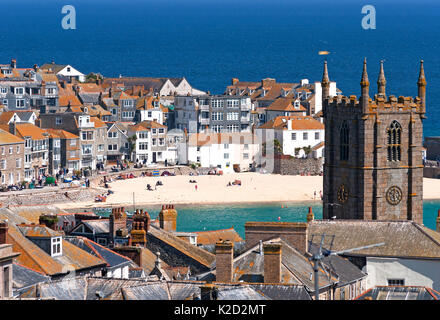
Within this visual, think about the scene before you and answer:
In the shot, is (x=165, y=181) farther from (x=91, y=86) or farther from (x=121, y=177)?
(x=91, y=86)

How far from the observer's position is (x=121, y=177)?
5192 inches

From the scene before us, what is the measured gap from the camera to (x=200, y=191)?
127m

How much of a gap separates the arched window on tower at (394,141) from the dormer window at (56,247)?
25.3 meters

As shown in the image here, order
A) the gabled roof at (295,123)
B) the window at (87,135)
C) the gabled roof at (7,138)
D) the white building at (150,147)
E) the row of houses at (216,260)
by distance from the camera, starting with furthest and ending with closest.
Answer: the gabled roof at (295,123) < the white building at (150,147) < the window at (87,135) < the gabled roof at (7,138) < the row of houses at (216,260)

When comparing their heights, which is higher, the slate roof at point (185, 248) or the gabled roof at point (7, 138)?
the gabled roof at point (7, 138)

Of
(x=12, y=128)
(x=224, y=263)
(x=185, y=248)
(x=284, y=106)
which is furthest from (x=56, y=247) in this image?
(x=284, y=106)

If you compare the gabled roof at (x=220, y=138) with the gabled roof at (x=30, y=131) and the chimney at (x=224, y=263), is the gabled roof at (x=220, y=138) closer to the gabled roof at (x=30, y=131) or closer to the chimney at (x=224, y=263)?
the gabled roof at (x=30, y=131)

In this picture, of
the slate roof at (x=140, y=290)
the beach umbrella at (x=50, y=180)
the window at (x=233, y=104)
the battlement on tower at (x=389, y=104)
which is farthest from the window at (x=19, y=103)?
the slate roof at (x=140, y=290)

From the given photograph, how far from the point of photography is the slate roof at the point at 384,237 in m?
49.8

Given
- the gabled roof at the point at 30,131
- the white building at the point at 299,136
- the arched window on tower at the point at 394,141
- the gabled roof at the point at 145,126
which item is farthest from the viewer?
the gabled roof at the point at 145,126

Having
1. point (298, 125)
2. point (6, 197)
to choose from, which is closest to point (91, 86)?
point (298, 125)

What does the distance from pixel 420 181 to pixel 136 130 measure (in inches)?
3140

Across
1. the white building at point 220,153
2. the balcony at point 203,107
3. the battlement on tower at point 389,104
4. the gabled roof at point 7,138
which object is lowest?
the white building at point 220,153

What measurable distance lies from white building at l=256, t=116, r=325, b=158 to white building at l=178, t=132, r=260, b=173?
9.41 feet
